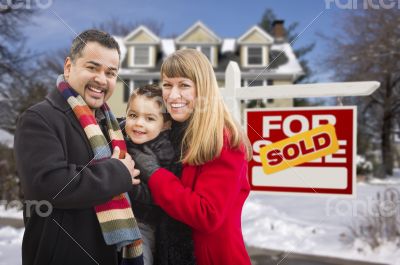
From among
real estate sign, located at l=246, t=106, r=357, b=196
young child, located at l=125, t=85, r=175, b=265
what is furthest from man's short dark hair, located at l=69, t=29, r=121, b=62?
real estate sign, located at l=246, t=106, r=357, b=196

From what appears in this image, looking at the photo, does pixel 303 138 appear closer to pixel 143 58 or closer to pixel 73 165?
pixel 73 165

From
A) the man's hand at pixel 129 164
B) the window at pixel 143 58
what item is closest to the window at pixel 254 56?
the window at pixel 143 58

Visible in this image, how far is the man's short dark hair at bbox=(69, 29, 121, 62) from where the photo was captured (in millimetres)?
1141

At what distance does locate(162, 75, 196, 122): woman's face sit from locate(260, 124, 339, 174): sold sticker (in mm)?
827

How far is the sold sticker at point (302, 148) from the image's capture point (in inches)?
75.4

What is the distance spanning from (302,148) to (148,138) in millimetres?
986

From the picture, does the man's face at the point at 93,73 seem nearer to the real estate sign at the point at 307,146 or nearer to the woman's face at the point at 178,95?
the woman's face at the point at 178,95

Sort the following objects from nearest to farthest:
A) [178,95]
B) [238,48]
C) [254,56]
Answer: [178,95], [254,56], [238,48]

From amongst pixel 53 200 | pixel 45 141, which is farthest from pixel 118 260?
pixel 45 141

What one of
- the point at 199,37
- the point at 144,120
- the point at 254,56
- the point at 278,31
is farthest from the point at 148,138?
the point at 278,31

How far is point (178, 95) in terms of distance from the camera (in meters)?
1.17

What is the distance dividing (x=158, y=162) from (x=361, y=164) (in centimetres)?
1294

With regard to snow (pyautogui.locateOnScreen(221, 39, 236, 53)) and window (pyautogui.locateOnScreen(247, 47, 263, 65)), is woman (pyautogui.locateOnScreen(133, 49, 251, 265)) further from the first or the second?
window (pyautogui.locateOnScreen(247, 47, 263, 65))

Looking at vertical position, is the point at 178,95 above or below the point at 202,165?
above
